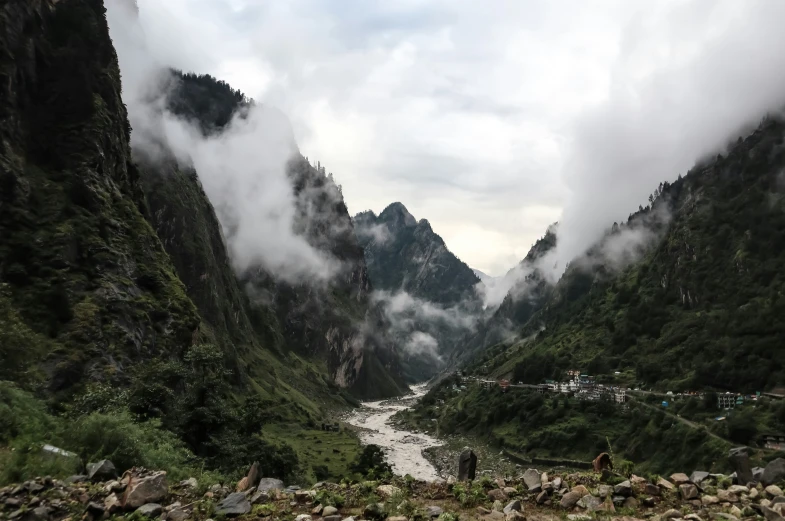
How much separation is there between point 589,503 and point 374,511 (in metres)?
Result: 5.96

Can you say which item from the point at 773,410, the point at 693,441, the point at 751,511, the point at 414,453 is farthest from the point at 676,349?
the point at 751,511

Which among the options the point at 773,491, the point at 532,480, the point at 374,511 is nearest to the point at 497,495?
the point at 532,480

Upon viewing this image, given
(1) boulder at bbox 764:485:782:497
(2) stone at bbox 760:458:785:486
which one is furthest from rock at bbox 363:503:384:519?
(2) stone at bbox 760:458:785:486

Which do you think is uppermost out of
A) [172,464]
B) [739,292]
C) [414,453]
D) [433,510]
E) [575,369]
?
[739,292]

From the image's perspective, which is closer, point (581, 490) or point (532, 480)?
point (581, 490)

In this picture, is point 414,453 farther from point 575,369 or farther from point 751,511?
point 751,511

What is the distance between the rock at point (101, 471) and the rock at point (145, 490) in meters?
1.79

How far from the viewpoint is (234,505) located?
13.7 m

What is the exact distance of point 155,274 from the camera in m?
82.7

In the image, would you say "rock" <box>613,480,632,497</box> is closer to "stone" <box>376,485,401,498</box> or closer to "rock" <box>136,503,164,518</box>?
"stone" <box>376,485,401,498</box>

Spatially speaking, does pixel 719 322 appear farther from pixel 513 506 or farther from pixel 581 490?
pixel 513 506

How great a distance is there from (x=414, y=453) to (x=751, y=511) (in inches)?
4728

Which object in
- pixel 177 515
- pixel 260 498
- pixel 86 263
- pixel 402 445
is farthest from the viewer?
pixel 402 445

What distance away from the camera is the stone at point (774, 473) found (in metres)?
15.1
